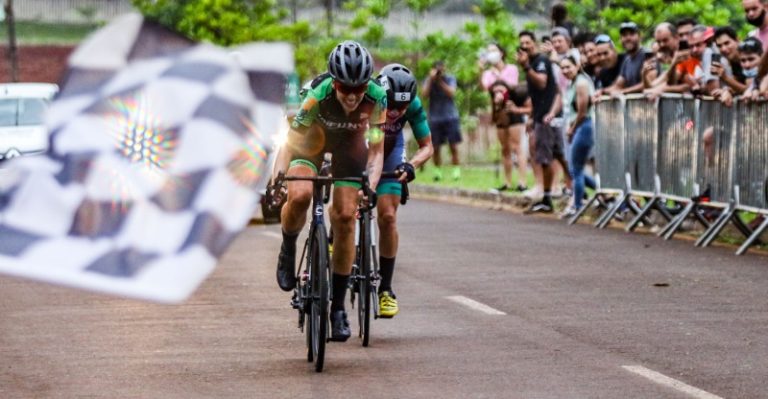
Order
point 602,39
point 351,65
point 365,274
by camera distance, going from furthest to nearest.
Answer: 1. point 602,39
2. point 365,274
3. point 351,65

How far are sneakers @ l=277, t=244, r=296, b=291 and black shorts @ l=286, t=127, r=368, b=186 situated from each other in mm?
788

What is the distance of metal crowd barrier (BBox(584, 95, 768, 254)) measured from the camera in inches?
598

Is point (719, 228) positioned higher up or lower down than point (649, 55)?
lower down

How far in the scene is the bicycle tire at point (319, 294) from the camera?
8.20 m

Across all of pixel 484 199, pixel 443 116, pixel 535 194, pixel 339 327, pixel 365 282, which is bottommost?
pixel 484 199

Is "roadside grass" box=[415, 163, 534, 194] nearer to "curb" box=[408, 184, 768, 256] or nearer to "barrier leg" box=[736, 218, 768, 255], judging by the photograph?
"curb" box=[408, 184, 768, 256]

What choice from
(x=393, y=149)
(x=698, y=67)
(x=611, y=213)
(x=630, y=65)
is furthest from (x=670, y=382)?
(x=630, y=65)

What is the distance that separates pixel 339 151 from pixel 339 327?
878 millimetres

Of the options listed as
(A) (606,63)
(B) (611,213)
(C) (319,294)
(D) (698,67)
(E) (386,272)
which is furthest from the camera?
(A) (606,63)

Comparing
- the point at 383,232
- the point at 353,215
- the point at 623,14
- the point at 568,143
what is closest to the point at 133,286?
the point at 353,215

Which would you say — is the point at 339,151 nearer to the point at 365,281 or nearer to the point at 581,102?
the point at 365,281

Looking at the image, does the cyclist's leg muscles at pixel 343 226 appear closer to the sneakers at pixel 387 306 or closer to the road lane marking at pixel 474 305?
the sneakers at pixel 387 306

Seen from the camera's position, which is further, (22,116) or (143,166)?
(22,116)

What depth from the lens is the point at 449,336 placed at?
31.7 ft
